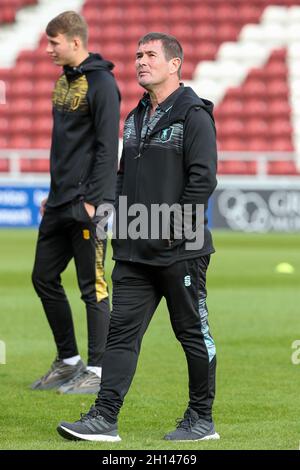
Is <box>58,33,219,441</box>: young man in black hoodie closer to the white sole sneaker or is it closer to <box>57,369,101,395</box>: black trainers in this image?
the white sole sneaker

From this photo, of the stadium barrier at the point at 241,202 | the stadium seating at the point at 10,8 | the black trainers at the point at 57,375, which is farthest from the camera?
the stadium seating at the point at 10,8

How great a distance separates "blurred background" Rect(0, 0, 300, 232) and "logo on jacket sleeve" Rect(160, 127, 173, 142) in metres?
19.9

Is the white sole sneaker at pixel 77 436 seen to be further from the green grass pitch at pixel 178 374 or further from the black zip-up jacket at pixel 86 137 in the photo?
the black zip-up jacket at pixel 86 137

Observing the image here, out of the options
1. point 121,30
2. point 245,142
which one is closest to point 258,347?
point 245,142

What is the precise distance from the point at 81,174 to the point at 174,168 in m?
1.71

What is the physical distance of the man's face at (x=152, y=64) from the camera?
5336 millimetres

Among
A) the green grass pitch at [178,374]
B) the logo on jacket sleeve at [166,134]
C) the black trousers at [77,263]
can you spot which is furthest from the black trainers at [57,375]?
the logo on jacket sleeve at [166,134]

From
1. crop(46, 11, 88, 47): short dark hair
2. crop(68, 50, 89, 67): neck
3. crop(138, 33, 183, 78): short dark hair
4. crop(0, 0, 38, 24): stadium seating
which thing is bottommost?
crop(138, 33, 183, 78): short dark hair

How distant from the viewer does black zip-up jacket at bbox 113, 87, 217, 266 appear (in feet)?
17.1

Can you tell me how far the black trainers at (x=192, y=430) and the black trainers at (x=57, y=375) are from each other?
6.09ft

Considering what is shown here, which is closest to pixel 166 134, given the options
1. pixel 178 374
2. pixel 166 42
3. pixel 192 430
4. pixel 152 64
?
pixel 152 64

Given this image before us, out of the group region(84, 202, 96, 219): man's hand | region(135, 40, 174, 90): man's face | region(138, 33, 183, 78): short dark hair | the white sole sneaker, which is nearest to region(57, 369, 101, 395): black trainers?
region(84, 202, 96, 219): man's hand

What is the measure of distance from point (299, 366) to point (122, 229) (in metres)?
2.89

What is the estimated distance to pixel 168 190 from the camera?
5.27 metres
